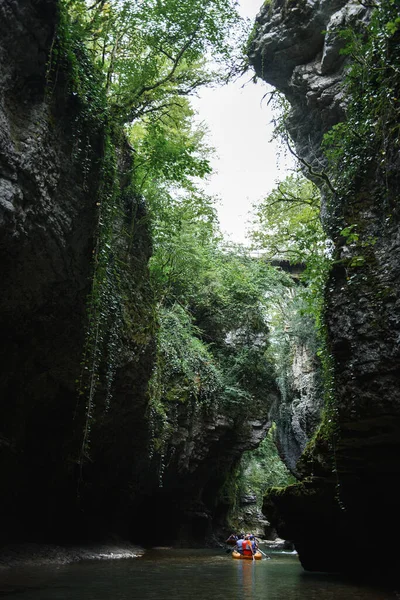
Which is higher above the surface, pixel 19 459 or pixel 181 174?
pixel 181 174

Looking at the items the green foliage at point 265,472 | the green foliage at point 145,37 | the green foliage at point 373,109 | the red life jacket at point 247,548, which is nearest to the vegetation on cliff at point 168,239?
the green foliage at point 145,37

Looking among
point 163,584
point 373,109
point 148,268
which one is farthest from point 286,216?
point 163,584

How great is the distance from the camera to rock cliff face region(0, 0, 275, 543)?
5871 mm

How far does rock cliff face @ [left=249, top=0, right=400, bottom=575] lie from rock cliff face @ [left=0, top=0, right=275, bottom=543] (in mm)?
3895

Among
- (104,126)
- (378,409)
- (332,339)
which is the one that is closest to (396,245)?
(332,339)

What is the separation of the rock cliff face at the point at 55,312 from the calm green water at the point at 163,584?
1.73m

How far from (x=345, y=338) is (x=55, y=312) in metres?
4.50

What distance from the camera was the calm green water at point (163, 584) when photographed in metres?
6.61

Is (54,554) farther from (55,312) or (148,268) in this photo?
(148,268)

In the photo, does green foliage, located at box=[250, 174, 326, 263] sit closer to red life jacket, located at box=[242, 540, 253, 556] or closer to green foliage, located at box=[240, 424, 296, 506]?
red life jacket, located at box=[242, 540, 253, 556]

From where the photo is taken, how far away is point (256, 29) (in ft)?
41.2

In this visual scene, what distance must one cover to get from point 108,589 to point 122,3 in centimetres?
1052

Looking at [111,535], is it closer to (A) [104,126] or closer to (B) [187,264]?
(B) [187,264]

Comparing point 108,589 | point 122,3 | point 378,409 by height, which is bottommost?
point 108,589
